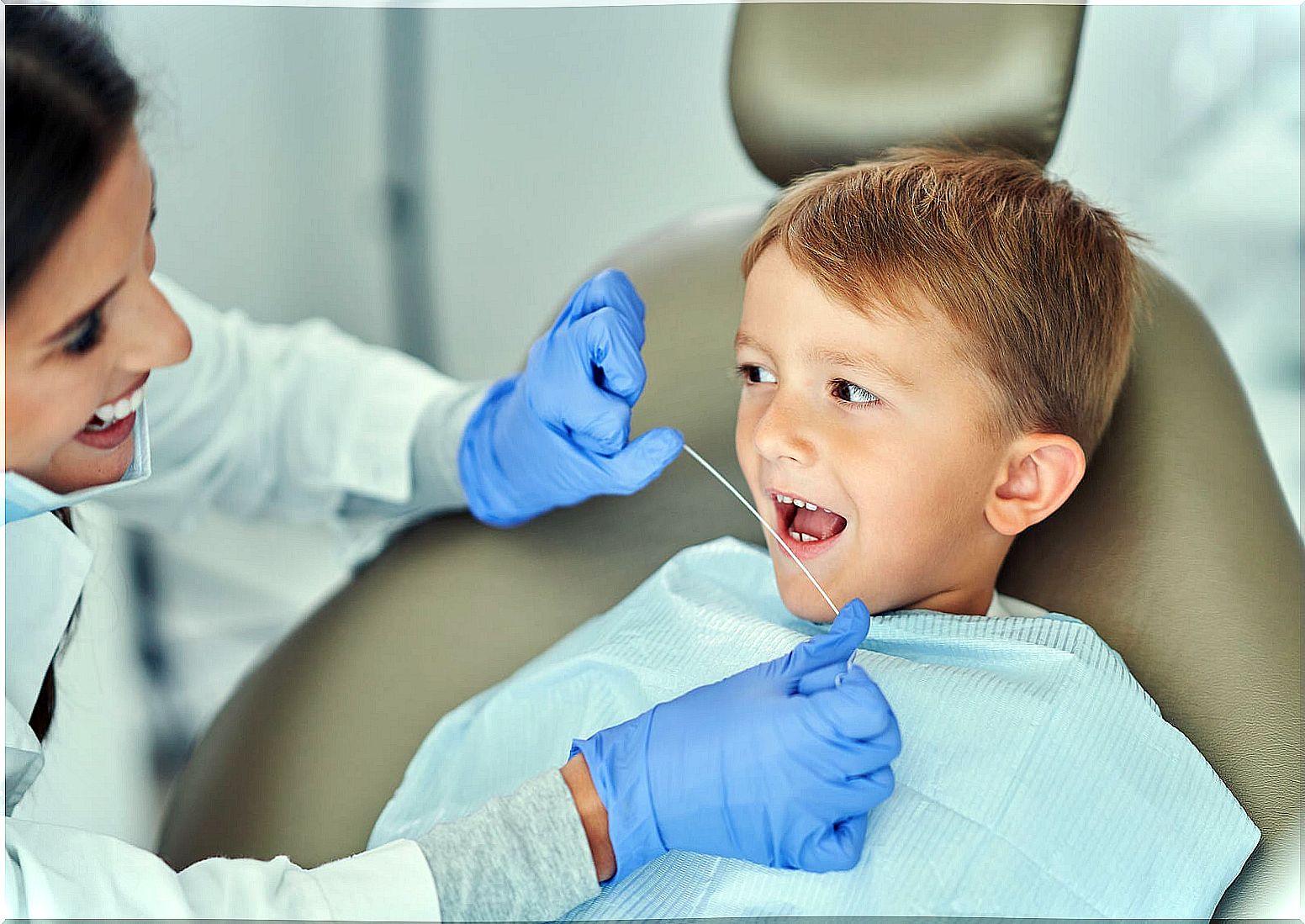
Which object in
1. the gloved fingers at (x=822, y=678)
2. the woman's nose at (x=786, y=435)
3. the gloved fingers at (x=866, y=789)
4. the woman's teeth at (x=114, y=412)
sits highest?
the woman's teeth at (x=114, y=412)

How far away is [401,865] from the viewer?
92cm

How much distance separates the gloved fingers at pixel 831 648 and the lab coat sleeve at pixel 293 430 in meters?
0.65

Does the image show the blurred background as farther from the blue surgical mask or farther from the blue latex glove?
the blue latex glove

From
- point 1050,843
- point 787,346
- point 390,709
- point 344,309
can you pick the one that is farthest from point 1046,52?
point 344,309

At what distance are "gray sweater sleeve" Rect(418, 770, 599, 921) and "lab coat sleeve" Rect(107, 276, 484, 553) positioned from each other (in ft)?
2.03

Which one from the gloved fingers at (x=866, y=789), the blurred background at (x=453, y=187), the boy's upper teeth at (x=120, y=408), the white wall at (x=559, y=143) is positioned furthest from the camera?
the white wall at (x=559, y=143)

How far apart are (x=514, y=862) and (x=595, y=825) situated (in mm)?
80

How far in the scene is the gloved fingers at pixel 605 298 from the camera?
4.27ft

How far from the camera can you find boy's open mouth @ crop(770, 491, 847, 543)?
4.09 ft

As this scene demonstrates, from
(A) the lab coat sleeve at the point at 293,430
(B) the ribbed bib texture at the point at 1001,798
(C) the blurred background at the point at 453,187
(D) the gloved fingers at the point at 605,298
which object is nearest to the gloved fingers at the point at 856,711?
(B) the ribbed bib texture at the point at 1001,798

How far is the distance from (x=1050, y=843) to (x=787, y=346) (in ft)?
1.64

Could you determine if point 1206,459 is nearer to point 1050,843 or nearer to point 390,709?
point 1050,843

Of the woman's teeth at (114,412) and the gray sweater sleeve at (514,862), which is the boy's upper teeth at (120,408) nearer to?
the woman's teeth at (114,412)

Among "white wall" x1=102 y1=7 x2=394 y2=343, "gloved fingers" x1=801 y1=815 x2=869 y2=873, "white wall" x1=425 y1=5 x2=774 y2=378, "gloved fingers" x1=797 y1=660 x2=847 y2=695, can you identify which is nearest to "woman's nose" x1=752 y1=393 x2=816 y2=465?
"gloved fingers" x1=797 y1=660 x2=847 y2=695
